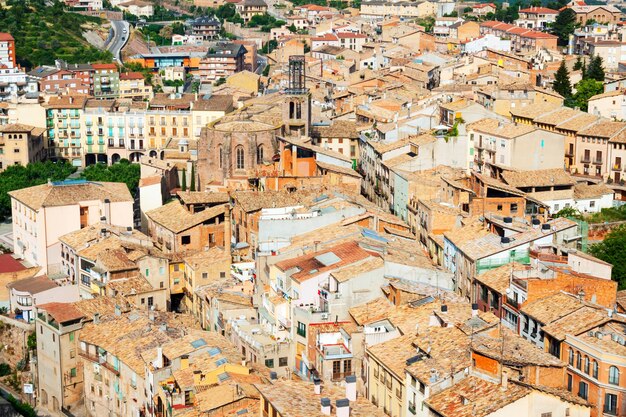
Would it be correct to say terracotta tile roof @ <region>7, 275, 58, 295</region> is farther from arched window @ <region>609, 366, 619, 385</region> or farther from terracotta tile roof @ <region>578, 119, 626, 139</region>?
arched window @ <region>609, 366, 619, 385</region>

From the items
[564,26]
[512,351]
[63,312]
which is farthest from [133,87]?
[512,351]

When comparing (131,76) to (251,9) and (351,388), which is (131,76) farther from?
(351,388)

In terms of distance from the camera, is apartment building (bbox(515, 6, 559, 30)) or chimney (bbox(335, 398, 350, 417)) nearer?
chimney (bbox(335, 398, 350, 417))

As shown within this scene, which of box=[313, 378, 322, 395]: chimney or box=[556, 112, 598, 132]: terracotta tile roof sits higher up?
box=[556, 112, 598, 132]: terracotta tile roof

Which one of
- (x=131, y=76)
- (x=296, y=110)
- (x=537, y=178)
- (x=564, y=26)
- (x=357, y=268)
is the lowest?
(x=131, y=76)

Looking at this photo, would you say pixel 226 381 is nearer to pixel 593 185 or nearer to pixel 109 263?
pixel 109 263

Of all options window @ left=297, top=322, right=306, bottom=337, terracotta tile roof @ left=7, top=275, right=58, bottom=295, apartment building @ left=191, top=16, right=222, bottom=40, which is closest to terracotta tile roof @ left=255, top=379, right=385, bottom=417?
window @ left=297, top=322, right=306, bottom=337

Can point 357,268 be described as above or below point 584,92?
below

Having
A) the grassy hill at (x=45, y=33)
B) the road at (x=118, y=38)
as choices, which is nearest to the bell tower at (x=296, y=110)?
the grassy hill at (x=45, y=33)
